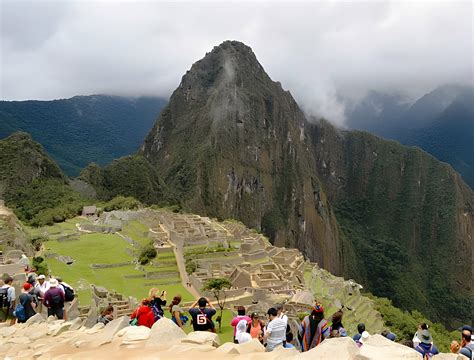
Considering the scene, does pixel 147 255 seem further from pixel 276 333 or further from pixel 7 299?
pixel 276 333

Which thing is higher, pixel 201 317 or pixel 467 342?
pixel 201 317

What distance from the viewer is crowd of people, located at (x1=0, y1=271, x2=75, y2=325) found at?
11070mm

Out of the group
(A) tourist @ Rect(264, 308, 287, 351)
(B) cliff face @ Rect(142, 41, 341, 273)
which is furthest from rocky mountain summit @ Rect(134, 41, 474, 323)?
(A) tourist @ Rect(264, 308, 287, 351)

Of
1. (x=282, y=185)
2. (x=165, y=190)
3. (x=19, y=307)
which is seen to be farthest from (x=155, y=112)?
(x=19, y=307)

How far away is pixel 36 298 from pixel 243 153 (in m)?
99.5

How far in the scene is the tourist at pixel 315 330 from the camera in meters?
7.85

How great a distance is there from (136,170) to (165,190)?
755cm

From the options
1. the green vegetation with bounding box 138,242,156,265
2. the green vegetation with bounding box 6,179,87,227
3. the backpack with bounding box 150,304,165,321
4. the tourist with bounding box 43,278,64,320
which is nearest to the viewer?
the backpack with bounding box 150,304,165,321

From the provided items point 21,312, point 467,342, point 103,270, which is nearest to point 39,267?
point 103,270

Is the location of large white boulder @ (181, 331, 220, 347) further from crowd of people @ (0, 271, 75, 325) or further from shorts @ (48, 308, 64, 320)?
shorts @ (48, 308, 64, 320)

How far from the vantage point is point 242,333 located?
8.31m

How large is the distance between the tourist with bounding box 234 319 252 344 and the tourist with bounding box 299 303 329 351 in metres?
0.98

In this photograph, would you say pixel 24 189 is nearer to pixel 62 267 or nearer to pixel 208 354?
pixel 62 267

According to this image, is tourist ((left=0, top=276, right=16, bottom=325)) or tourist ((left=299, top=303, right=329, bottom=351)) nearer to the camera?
tourist ((left=299, top=303, right=329, bottom=351))
